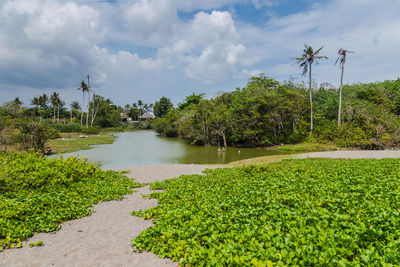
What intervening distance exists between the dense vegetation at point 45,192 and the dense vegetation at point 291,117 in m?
25.7

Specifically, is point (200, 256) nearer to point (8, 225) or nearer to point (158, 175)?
point (8, 225)

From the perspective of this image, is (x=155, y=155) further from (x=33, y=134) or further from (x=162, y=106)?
(x=162, y=106)

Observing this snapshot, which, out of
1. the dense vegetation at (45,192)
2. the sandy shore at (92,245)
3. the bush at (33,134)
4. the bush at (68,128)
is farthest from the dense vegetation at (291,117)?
the bush at (68,128)

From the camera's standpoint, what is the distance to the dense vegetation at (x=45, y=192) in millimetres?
5844

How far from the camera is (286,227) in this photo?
4.68 metres

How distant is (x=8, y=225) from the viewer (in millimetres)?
5531

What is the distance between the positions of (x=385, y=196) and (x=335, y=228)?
2.56m

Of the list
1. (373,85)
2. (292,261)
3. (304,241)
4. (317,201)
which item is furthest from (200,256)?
(373,85)

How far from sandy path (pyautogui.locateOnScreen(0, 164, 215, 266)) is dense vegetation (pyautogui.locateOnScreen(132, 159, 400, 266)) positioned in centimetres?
35

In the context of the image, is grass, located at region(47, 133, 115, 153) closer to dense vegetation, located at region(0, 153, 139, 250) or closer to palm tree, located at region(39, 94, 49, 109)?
dense vegetation, located at region(0, 153, 139, 250)

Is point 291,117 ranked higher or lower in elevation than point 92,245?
higher

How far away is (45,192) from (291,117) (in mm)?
34862

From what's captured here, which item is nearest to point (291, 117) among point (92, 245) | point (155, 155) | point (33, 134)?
point (155, 155)

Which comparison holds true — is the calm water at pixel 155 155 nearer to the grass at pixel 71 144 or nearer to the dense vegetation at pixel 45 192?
the grass at pixel 71 144
